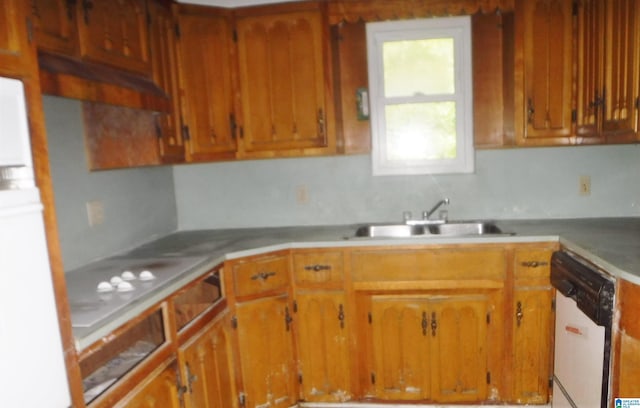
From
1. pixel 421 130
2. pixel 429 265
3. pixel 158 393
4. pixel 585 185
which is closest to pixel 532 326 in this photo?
pixel 429 265

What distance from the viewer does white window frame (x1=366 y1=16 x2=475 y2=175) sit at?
8.38 feet

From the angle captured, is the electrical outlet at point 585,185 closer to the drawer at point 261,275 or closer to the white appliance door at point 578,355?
the white appliance door at point 578,355

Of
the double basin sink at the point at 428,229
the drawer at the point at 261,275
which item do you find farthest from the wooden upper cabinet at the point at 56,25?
the double basin sink at the point at 428,229

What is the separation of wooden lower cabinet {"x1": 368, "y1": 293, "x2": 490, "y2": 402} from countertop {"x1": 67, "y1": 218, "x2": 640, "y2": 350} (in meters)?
0.33

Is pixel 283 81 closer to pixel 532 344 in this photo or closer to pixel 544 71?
pixel 544 71

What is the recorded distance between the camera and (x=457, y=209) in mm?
2723

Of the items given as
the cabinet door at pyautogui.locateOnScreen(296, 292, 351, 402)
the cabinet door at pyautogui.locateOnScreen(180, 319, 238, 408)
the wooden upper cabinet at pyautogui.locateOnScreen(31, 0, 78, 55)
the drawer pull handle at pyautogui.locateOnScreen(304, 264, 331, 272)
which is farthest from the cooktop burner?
the wooden upper cabinet at pyautogui.locateOnScreen(31, 0, 78, 55)

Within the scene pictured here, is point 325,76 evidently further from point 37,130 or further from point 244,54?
point 37,130

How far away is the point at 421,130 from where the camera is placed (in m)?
2.71

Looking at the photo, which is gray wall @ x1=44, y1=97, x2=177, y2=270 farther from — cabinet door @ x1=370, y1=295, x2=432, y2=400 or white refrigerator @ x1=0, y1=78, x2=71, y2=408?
cabinet door @ x1=370, y1=295, x2=432, y2=400

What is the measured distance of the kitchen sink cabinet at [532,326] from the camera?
214 cm

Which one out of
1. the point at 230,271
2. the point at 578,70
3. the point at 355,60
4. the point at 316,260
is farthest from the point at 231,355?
the point at 578,70

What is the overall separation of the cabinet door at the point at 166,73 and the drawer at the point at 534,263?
6.05ft

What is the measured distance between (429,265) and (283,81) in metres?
1.29
